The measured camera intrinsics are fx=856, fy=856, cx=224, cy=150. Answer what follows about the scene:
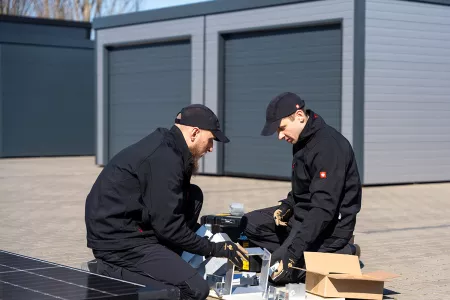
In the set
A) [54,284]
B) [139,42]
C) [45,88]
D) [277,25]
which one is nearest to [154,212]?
[54,284]

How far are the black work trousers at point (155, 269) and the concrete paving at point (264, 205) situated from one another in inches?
78.6

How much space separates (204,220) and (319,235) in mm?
1301

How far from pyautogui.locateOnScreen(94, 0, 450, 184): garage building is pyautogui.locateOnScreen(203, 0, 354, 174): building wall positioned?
2 cm

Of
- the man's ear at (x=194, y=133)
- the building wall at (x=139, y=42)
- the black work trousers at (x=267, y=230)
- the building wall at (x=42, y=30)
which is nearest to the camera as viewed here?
the man's ear at (x=194, y=133)

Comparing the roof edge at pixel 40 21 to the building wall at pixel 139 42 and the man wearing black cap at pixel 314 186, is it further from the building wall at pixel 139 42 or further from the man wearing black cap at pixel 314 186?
the man wearing black cap at pixel 314 186

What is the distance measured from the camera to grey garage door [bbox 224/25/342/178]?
17.2m

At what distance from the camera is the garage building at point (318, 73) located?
54.4 ft

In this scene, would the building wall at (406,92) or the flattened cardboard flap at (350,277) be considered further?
the building wall at (406,92)

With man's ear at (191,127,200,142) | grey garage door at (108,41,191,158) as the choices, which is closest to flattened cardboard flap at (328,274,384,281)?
man's ear at (191,127,200,142)

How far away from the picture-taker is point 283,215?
7562 millimetres

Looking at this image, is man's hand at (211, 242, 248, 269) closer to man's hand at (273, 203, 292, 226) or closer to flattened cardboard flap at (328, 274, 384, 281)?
flattened cardboard flap at (328, 274, 384, 281)

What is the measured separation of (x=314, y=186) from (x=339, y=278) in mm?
793

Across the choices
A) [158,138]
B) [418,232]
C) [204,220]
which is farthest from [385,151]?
[158,138]

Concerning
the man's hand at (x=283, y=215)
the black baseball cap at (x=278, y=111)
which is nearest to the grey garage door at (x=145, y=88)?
the man's hand at (x=283, y=215)
